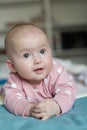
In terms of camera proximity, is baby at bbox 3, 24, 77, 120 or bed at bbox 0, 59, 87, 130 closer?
bed at bbox 0, 59, 87, 130

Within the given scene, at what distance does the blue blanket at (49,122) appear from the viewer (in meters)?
0.69

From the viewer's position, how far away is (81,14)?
346cm

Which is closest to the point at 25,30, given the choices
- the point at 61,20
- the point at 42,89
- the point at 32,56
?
the point at 32,56

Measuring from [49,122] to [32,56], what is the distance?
0.21m

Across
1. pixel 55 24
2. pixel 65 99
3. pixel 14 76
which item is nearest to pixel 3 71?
pixel 14 76

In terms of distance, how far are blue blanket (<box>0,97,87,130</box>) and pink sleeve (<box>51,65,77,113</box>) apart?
1.0 inches

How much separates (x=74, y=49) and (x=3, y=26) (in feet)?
2.84

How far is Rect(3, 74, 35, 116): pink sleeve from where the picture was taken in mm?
788

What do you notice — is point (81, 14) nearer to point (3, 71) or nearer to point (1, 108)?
point (3, 71)

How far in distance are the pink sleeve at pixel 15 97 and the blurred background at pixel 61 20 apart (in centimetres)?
237

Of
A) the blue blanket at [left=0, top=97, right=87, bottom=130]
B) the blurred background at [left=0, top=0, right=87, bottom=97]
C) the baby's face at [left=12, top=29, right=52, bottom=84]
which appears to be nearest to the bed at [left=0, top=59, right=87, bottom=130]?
the blue blanket at [left=0, top=97, right=87, bottom=130]

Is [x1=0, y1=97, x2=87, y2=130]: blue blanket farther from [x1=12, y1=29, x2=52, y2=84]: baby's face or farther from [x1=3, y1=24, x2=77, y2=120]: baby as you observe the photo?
[x1=12, y1=29, x2=52, y2=84]: baby's face

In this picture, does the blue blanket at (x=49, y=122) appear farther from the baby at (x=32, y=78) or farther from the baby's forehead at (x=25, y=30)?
the baby's forehead at (x=25, y=30)

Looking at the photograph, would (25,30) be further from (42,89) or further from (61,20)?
(61,20)
